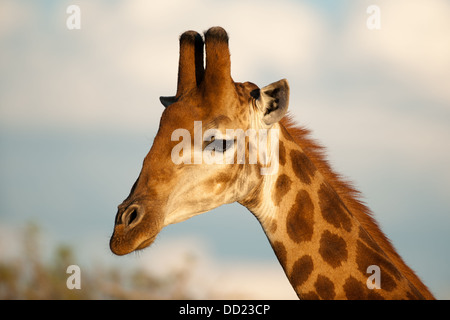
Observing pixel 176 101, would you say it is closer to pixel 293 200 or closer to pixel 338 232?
pixel 293 200

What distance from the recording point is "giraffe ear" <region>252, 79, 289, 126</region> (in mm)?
5832

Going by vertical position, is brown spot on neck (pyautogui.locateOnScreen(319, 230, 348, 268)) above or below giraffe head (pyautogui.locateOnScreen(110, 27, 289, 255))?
below

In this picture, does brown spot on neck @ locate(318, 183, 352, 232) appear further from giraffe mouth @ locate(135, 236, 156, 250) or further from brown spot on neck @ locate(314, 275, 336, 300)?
giraffe mouth @ locate(135, 236, 156, 250)

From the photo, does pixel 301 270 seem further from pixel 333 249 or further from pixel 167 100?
pixel 167 100

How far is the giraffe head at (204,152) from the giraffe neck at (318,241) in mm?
316

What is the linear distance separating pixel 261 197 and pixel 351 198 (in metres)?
1.18

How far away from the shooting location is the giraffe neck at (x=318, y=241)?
566cm

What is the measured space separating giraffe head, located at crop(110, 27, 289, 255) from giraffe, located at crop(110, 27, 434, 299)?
1cm

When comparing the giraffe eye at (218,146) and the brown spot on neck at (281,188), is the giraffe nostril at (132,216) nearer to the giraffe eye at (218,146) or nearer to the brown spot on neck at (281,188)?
the giraffe eye at (218,146)

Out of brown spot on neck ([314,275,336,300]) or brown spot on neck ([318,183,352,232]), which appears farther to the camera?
brown spot on neck ([318,183,352,232])

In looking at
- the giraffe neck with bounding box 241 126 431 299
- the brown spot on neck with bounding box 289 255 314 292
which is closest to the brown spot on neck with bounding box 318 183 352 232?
the giraffe neck with bounding box 241 126 431 299

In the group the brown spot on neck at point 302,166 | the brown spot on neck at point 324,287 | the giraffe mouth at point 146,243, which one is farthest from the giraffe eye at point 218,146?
the brown spot on neck at point 324,287

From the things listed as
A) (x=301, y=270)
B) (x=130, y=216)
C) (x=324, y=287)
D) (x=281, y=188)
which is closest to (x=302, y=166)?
(x=281, y=188)

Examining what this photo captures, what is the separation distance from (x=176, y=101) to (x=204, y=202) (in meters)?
1.24
